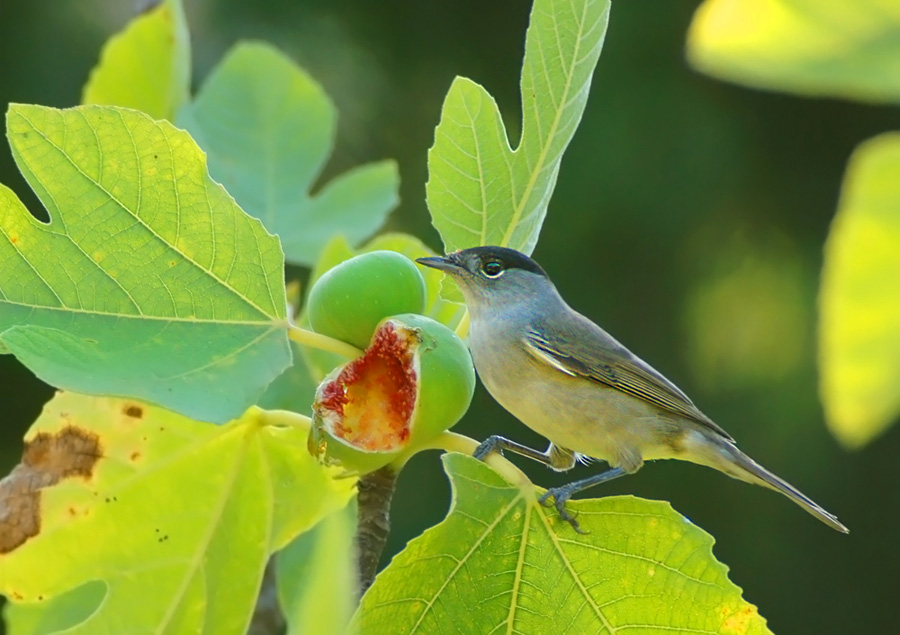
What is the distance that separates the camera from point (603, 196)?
14.8 feet

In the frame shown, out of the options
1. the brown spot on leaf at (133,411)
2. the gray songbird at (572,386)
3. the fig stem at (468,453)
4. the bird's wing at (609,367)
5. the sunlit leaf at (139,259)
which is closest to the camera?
the sunlit leaf at (139,259)

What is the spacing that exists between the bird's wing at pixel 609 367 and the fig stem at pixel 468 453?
656 mm

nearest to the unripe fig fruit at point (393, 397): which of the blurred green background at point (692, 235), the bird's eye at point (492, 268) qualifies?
the bird's eye at point (492, 268)

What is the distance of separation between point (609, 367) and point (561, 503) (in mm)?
845

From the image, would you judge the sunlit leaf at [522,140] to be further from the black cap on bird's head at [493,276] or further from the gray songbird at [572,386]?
the gray songbird at [572,386]

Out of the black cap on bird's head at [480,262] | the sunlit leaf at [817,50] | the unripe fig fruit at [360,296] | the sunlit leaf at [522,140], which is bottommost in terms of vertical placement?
the black cap on bird's head at [480,262]

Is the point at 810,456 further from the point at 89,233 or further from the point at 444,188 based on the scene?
the point at 89,233

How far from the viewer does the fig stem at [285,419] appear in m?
1.41

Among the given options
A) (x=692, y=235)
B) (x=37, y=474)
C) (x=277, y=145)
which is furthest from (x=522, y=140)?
(x=692, y=235)

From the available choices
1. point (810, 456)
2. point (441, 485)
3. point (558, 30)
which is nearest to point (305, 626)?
point (558, 30)

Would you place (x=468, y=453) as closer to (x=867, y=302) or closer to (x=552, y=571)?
(x=552, y=571)

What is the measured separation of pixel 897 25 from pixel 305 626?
1.44ft

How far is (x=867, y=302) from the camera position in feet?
2.06

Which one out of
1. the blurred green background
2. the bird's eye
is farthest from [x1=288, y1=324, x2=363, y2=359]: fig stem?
the blurred green background
